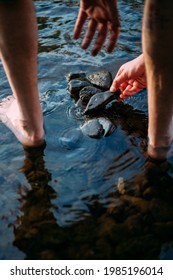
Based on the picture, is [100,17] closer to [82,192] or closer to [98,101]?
[98,101]

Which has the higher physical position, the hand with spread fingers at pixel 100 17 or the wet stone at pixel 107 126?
the hand with spread fingers at pixel 100 17

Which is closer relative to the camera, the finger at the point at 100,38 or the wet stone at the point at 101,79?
the finger at the point at 100,38

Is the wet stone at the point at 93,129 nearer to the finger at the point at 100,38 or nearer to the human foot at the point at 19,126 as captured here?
the human foot at the point at 19,126

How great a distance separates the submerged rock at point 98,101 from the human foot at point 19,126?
539mm

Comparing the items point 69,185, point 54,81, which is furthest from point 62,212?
point 54,81

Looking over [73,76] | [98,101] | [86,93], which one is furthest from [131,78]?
[73,76]

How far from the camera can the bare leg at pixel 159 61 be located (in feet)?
5.74

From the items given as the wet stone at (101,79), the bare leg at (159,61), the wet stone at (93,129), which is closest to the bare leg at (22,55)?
the wet stone at (93,129)

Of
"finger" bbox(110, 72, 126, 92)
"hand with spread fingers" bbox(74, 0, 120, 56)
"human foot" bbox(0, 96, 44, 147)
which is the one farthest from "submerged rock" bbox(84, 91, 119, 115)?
"hand with spread fingers" bbox(74, 0, 120, 56)

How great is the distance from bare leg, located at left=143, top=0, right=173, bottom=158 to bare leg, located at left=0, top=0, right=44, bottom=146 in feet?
1.98

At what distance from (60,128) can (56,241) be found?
3.37 feet

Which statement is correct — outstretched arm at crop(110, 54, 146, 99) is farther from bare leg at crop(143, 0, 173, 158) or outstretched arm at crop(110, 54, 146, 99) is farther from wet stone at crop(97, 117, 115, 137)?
bare leg at crop(143, 0, 173, 158)

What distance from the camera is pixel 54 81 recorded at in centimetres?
330
